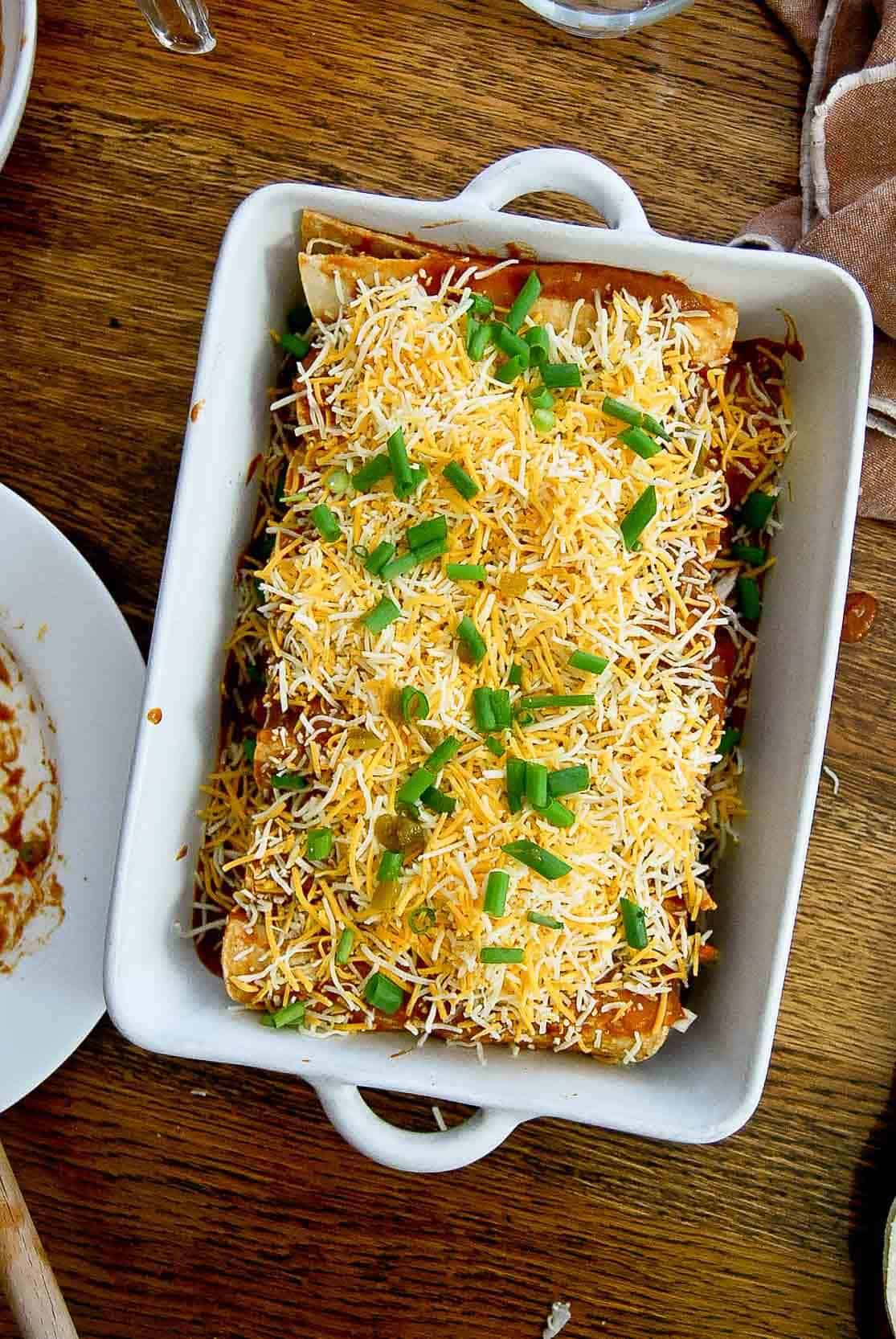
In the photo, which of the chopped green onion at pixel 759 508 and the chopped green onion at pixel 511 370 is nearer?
the chopped green onion at pixel 511 370

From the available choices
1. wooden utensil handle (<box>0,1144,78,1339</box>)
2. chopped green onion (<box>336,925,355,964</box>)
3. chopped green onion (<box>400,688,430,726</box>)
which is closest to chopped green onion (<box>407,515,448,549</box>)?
chopped green onion (<box>400,688,430,726</box>)

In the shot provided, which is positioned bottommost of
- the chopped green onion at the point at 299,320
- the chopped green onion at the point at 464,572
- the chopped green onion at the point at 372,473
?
the chopped green onion at the point at 464,572

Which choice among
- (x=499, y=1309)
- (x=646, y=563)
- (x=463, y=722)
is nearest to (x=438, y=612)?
(x=463, y=722)

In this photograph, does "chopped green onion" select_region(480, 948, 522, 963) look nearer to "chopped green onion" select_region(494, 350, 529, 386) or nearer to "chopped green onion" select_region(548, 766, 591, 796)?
"chopped green onion" select_region(548, 766, 591, 796)

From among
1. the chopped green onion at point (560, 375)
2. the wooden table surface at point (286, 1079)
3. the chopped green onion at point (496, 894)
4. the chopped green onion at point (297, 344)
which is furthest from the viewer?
the wooden table surface at point (286, 1079)

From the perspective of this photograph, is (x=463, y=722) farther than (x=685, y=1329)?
No

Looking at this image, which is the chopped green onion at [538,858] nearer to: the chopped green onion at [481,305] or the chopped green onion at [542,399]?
the chopped green onion at [542,399]

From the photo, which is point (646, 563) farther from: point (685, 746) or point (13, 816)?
point (13, 816)

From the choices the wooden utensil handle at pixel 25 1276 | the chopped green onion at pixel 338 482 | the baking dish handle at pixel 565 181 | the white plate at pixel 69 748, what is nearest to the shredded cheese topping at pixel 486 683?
the chopped green onion at pixel 338 482
